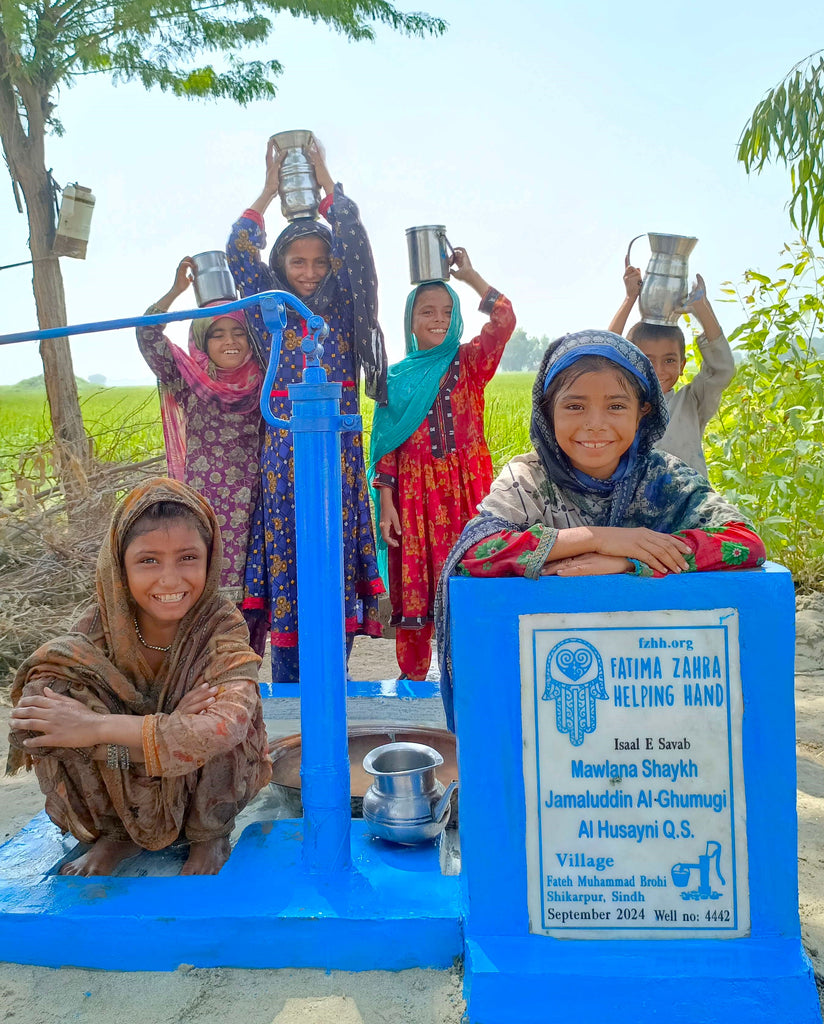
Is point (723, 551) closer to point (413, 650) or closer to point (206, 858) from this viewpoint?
point (206, 858)

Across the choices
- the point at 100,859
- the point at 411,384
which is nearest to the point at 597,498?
the point at 100,859

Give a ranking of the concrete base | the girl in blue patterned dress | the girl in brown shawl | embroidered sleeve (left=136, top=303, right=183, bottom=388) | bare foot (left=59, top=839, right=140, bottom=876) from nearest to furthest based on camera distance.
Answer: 1. the concrete base
2. the girl in brown shawl
3. bare foot (left=59, top=839, right=140, bottom=876)
4. the girl in blue patterned dress
5. embroidered sleeve (left=136, top=303, right=183, bottom=388)

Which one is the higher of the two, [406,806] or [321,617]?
[321,617]

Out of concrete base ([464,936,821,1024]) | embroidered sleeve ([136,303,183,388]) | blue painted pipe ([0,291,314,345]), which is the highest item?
embroidered sleeve ([136,303,183,388])

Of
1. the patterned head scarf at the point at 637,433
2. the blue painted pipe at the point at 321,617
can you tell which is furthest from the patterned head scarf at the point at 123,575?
the patterned head scarf at the point at 637,433

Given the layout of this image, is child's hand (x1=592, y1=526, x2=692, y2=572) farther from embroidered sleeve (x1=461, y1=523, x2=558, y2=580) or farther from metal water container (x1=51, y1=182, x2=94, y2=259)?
metal water container (x1=51, y1=182, x2=94, y2=259)

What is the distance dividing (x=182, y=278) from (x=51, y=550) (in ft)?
8.22

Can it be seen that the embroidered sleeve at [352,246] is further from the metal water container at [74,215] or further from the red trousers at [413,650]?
the metal water container at [74,215]

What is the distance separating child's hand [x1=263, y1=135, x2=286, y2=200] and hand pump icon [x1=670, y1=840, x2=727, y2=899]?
275 centimetres

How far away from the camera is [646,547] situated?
1666 mm

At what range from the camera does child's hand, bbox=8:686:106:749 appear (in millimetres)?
1909

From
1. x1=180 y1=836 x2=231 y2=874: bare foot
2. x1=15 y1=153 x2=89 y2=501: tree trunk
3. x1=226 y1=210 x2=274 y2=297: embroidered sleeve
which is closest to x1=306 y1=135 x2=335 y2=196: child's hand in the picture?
x1=226 y1=210 x2=274 y2=297: embroidered sleeve

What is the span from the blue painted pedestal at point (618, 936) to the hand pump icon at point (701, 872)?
0.06 m

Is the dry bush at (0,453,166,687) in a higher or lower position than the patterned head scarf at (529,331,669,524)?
lower
